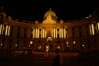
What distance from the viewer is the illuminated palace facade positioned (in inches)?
2445

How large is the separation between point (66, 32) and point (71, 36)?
430cm

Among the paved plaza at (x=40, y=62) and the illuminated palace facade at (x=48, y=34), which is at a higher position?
the illuminated palace facade at (x=48, y=34)

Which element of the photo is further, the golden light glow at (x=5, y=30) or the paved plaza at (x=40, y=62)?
the golden light glow at (x=5, y=30)

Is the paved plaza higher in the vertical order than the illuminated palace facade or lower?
lower

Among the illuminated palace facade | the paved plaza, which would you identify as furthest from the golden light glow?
the paved plaza

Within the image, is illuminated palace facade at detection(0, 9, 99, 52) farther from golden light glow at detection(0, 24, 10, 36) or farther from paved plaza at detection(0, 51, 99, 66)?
paved plaza at detection(0, 51, 99, 66)

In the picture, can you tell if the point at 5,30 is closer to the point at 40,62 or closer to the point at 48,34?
the point at 48,34

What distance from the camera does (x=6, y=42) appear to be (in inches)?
2480

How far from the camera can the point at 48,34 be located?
71.2 m

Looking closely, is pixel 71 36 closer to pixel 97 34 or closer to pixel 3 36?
pixel 97 34

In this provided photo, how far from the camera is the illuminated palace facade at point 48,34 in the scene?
62094 millimetres

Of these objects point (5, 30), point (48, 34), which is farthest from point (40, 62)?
point (48, 34)

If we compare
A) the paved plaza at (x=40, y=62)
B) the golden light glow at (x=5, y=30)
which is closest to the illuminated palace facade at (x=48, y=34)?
the golden light glow at (x=5, y=30)

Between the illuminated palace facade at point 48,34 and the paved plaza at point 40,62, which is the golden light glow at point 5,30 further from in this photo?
the paved plaza at point 40,62
